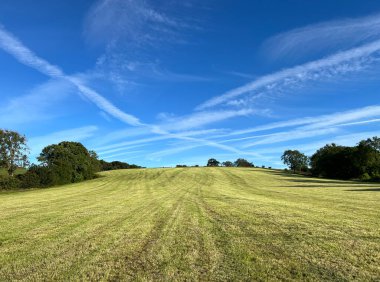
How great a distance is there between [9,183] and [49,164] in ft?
38.8

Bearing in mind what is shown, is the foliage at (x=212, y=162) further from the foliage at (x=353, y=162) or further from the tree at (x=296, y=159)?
the foliage at (x=353, y=162)

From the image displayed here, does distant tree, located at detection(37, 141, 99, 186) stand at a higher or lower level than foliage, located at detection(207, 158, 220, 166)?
lower

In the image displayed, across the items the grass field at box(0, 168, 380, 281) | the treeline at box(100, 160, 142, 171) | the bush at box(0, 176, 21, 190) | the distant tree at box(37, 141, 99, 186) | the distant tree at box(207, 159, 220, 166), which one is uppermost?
the distant tree at box(207, 159, 220, 166)

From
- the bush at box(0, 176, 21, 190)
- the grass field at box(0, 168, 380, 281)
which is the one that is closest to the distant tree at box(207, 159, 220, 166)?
the bush at box(0, 176, 21, 190)

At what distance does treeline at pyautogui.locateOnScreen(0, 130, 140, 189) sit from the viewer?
6166 cm

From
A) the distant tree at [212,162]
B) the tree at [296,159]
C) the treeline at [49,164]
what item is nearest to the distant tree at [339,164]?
the tree at [296,159]

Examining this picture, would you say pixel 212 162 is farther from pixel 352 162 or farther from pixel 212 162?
pixel 352 162

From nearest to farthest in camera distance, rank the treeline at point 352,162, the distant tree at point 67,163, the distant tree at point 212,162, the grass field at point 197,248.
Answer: the grass field at point 197,248, the distant tree at point 67,163, the treeline at point 352,162, the distant tree at point 212,162

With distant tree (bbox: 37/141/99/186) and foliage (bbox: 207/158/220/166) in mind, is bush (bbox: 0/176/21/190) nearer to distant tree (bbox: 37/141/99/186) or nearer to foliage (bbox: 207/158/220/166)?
distant tree (bbox: 37/141/99/186)

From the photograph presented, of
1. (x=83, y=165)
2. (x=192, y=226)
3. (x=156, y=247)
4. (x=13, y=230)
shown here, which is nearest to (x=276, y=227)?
(x=192, y=226)

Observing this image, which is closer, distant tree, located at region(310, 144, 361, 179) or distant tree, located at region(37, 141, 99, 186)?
distant tree, located at region(37, 141, 99, 186)

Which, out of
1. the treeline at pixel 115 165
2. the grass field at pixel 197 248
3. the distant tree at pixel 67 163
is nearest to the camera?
the grass field at pixel 197 248

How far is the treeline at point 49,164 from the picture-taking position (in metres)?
61.7

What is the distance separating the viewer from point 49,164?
229 feet
